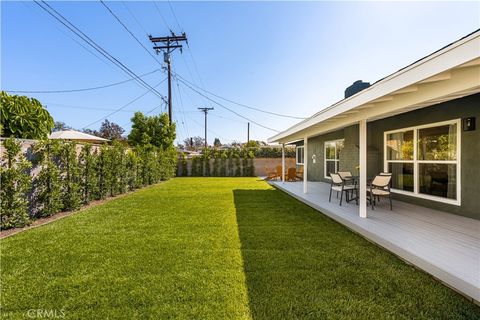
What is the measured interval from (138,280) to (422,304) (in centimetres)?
295

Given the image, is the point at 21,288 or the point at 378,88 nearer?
the point at 21,288

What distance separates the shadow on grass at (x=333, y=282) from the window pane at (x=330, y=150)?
7.14m

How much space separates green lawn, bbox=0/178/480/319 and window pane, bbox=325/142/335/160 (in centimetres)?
678

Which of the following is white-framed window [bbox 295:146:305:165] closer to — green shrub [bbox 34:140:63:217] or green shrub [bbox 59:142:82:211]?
green shrub [bbox 59:142:82:211]

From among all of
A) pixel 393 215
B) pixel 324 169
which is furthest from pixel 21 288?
pixel 324 169

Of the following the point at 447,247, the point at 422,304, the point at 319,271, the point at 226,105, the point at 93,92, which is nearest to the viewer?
the point at 422,304

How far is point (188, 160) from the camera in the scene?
18828mm

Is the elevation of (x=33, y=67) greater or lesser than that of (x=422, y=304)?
greater

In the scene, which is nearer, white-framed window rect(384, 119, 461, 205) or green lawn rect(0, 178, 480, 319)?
green lawn rect(0, 178, 480, 319)

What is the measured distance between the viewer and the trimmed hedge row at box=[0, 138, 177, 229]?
435 centimetres

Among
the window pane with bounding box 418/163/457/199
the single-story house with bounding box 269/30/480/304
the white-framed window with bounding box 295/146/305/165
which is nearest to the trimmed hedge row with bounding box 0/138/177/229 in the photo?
the single-story house with bounding box 269/30/480/304

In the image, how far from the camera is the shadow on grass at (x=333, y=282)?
6.98 feet

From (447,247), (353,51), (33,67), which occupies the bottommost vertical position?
(447,247)

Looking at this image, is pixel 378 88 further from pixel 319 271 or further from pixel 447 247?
pixel 319 271
